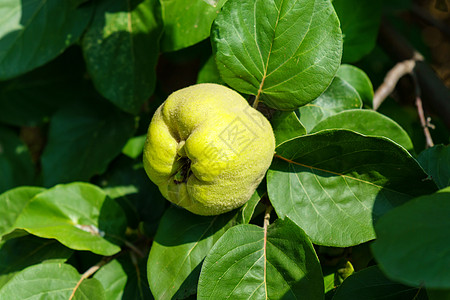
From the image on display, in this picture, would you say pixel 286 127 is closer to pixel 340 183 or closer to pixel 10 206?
pixel 340 183

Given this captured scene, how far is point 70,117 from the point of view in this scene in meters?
1.39

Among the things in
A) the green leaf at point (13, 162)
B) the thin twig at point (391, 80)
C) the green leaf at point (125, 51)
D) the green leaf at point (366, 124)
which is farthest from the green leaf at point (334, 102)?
the green leaf at point (13, 162)

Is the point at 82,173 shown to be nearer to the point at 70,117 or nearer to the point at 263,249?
the point at 70,117

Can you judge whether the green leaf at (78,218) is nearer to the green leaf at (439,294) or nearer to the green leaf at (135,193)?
the green leaf at (135,193)

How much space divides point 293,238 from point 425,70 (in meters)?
0.97

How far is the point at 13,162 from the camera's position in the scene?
5.10ft

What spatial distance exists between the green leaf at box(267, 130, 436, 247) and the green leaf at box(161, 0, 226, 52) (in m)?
0.34

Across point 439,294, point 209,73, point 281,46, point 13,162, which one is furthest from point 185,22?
point 13,162

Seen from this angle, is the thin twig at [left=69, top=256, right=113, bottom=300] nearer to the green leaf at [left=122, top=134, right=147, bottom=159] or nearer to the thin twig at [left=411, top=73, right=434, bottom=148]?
the green leaf at [left=122, top=134, right=147, bottom=159]

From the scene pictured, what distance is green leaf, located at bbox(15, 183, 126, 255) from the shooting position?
0.93 metres

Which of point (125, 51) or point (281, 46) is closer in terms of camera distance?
point (281, 46)

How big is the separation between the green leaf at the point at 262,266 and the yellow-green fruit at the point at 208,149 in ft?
0.25

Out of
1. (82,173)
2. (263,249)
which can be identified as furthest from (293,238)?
(82,173)

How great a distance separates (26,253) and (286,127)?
0.69 metres
